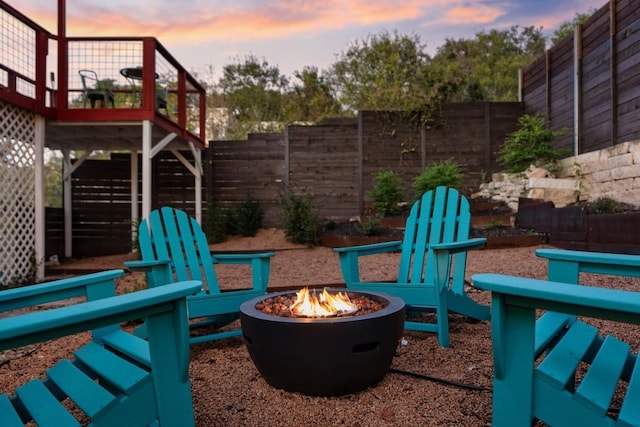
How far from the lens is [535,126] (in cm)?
649

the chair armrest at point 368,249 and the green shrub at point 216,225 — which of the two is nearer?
the chair armrest at point 368,249

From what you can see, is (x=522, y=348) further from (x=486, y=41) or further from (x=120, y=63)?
(x=486, y=41)

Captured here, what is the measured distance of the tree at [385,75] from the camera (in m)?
7.71

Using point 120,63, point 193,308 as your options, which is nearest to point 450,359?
point 193,308

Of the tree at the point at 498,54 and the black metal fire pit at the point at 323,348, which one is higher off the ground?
the tree at the point at 498,54

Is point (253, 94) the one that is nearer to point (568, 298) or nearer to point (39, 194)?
point (39, 194)

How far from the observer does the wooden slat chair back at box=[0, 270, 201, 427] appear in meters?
0.85

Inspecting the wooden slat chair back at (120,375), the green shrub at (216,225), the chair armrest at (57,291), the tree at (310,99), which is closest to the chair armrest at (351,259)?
the chair armrest at (57,291)

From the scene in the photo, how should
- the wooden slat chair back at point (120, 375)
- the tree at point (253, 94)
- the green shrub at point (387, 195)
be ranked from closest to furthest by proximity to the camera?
the wooden slat chair back at point (120, 375) < the green shrub at point (387, 195) < the tree at point (253, 94)

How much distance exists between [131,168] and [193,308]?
5871 mm

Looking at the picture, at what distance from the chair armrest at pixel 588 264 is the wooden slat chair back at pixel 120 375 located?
1189mm

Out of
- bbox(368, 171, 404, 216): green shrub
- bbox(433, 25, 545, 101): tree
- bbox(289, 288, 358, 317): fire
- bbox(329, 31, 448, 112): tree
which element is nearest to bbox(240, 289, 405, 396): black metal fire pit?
bbox(289, 288, 358, 317): fire

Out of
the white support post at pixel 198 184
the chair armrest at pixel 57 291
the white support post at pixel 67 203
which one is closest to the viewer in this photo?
the chair armrest at pixel 57 291

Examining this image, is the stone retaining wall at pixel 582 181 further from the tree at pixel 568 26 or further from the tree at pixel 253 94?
the tree at pixel 568 26
